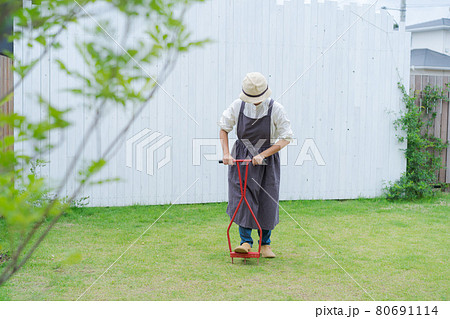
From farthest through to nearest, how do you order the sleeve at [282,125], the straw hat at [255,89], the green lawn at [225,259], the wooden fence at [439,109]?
the wooden fence at [439,109] < the sleeve at [282,125] < the straw hat at [255,89] < the green lawn at [225,259]

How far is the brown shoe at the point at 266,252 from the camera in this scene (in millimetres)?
3540

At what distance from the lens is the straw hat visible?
3312mm

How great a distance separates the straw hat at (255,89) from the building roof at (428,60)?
893 cm

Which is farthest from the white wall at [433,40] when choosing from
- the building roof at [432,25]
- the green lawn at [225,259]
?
the green lawn at [225,259]

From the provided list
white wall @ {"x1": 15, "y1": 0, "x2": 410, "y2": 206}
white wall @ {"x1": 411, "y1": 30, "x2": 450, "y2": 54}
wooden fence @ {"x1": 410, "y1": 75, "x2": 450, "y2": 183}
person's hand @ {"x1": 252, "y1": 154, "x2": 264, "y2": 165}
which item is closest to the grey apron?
person's hand @ {"x1": 252, "y1": 154, "x2": 264, "y2": 165}

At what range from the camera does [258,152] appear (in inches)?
137

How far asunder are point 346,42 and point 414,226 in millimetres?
2432

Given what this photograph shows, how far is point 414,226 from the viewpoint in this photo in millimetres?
4637

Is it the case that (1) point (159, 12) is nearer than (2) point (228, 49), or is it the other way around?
(1) point (159, 12)

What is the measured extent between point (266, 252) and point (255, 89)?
3.87 ft

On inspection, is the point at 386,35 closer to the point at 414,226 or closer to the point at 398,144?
the point at 398,144

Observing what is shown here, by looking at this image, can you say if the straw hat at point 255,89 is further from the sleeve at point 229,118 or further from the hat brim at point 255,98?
the sleeve at point 229,118

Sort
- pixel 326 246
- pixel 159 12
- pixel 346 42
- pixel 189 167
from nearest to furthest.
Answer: pixel 159 12, pixel 326 246, pixel 189 167, pixel 346 42
